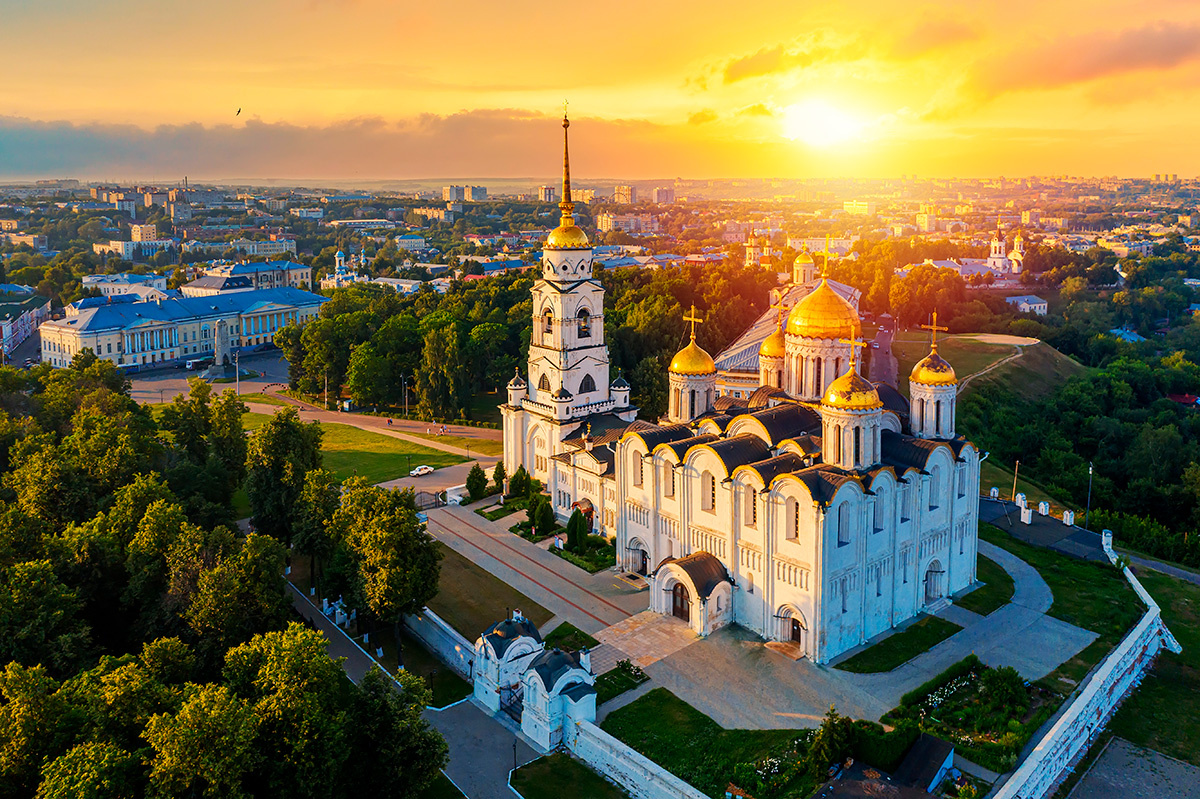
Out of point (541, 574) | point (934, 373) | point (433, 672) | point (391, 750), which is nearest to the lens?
point (391, 750)

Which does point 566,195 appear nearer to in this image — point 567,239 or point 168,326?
point 567,239

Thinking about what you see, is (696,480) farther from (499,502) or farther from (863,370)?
(863,370)

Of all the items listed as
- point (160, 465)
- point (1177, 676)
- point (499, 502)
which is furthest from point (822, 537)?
point (160, 465)

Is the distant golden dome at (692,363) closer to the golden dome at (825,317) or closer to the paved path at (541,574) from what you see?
the golden dome at (825,317)

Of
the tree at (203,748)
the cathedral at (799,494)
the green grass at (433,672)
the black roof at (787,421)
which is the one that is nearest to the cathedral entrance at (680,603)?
the cathedral at (799,494)

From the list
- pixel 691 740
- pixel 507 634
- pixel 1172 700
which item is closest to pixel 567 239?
pixel 507 634

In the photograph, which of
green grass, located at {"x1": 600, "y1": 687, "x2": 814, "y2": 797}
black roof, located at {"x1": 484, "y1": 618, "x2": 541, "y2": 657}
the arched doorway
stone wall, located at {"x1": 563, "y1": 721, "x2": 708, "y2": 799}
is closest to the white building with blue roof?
black roof, located at {"x1": 484, "y1": 618, "x2": 541, "y2": 657}
